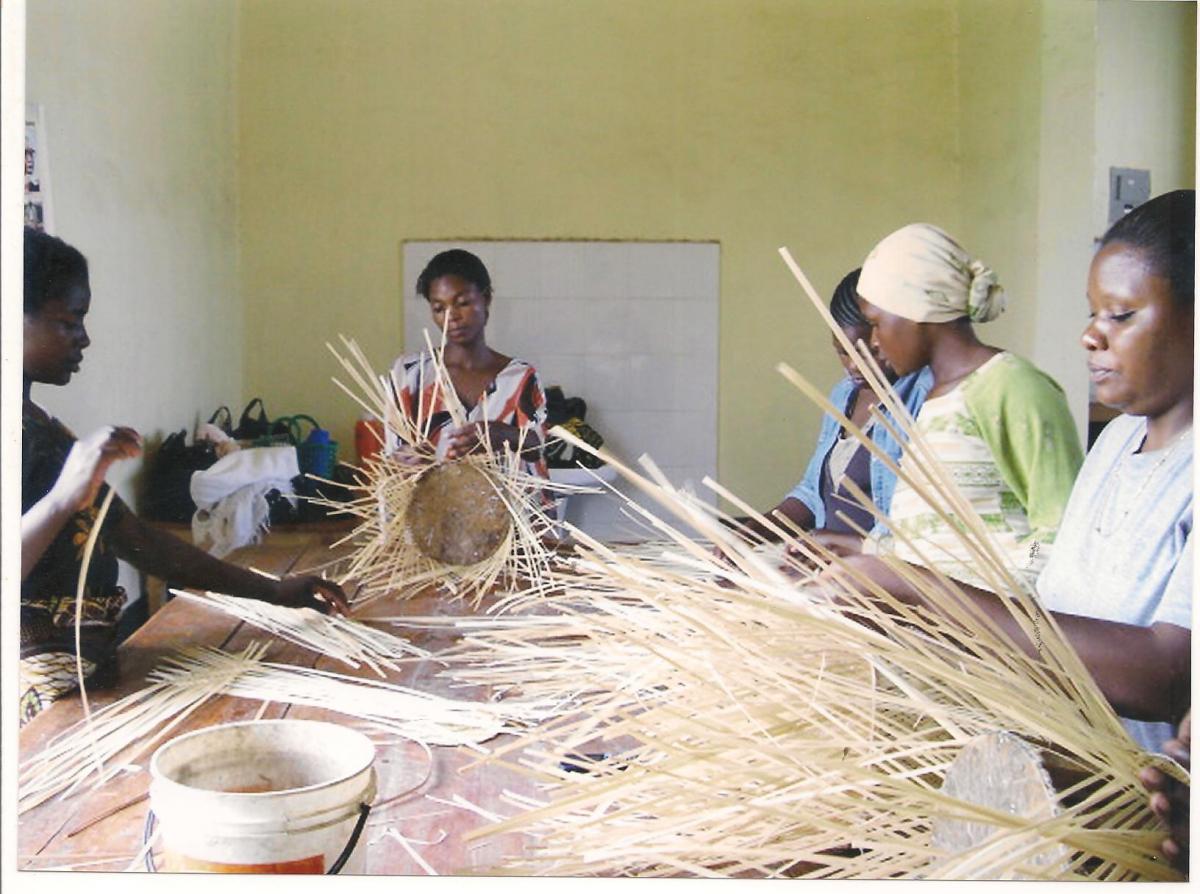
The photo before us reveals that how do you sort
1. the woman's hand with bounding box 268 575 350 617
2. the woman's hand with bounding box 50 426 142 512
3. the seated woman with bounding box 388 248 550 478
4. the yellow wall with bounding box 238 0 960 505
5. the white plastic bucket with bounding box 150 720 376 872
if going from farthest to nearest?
the yellow wall with bounding box 238 0 960 505, the seated woman with bounding box 388 248 550 478, the woman's hand with bounding box 268 575 350 617, the woman's hand with bounding box 50 426 142 512, the white plastic bucket with bounding box 150 720 376 872

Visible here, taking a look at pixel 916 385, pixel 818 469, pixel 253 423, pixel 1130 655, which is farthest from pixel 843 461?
pixel 253 423

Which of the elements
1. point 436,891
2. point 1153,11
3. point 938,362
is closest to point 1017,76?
point 1153,11

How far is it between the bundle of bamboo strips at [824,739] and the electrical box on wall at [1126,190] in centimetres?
98

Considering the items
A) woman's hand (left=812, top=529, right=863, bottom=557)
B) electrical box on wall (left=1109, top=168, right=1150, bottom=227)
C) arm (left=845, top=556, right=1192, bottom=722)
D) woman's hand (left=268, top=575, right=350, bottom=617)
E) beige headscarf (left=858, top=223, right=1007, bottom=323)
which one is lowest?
woman's hand (left=268, top=575, right=350, bottom=617)

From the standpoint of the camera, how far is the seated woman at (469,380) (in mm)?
Answer: 2738

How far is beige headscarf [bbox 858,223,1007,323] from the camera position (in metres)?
1.94

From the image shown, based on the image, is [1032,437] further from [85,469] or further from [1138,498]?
[85,469]

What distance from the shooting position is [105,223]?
9.68 feet

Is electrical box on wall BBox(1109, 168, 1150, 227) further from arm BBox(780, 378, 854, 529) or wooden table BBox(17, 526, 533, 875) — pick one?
wooden table BBox(17, 526, 533, 875)

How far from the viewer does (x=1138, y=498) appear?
Result: 1508 millimetres

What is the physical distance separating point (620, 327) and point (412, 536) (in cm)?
126

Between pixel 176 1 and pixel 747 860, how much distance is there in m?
3.00

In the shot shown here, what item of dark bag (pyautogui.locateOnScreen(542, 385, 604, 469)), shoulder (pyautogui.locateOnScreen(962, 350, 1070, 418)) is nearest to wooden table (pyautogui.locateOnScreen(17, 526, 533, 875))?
shoulder (pyautogui.locateOnScreen(962, 350, 1070, 418))

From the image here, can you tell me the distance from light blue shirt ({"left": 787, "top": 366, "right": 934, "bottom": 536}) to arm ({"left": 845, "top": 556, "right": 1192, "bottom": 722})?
417 mm
